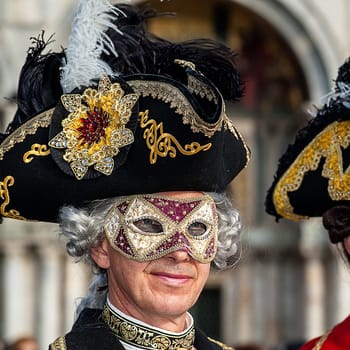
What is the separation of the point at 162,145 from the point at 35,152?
0.35 meters

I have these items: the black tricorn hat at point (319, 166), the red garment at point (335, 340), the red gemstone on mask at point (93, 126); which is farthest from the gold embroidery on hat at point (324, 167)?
the red gemstone on mask at point (93, 126)

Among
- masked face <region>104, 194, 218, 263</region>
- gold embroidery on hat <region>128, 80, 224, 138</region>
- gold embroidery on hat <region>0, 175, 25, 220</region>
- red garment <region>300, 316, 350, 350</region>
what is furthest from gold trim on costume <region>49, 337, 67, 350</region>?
red garment <region>300, 316, 350, 350</region>

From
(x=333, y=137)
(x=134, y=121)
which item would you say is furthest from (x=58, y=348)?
(x=333, y=137)

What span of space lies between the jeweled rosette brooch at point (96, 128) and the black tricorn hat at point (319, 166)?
0.98 metres

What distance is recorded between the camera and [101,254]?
410 cm

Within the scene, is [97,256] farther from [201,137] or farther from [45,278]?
[45,278]

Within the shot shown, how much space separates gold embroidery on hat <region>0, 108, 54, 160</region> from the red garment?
4.13ft

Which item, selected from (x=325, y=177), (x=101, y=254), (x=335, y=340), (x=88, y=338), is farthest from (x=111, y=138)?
(x=335, y=340)

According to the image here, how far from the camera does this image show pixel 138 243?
3980 mm

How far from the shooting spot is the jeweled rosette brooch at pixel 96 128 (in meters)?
4.00

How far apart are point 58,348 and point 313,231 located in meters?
9.85

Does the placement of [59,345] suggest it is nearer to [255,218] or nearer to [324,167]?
[324,167]

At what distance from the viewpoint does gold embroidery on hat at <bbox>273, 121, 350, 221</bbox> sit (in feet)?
15.6

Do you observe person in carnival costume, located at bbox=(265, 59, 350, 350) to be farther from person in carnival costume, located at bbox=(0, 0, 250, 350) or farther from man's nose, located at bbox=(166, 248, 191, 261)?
A: man's nose, located at bbox=(166, 248, 191, 261)
